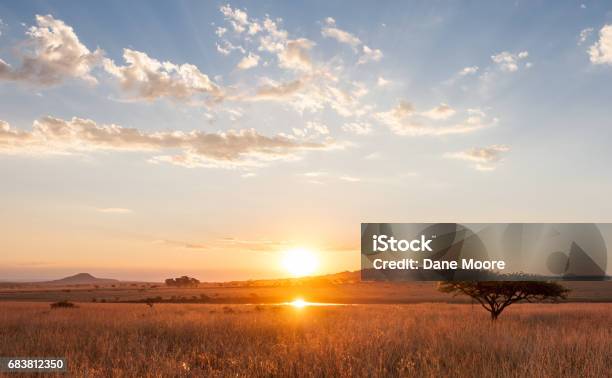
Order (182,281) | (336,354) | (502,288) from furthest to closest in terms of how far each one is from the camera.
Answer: (182,281)
(502,288)
(336,354)

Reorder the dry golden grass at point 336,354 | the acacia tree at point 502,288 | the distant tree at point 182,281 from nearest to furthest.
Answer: the dry golden grass at point 336,354 < the acacia tree at point 502,288 < the distant tree at point 182,281

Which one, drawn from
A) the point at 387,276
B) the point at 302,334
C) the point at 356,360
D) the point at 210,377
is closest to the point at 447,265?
the point at 302,334

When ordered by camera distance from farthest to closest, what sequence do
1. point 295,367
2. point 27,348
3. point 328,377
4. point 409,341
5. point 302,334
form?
point 302,334 < point 27,348 < point 409,341 < point 295,367 < point 328,377

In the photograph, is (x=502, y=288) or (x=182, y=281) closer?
(x=502, y=288)

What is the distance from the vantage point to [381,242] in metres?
24.2

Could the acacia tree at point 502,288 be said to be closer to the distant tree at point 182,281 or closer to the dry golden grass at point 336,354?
the dry golden grass at point 336,354

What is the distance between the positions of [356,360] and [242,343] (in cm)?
551

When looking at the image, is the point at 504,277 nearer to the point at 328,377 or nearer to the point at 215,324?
the point at 215,324

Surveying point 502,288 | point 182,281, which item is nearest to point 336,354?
point 502,288

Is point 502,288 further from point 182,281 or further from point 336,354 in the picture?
point 182,281

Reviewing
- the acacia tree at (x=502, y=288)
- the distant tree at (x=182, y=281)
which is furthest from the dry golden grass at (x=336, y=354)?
the distant tree at (x=182, y=281)

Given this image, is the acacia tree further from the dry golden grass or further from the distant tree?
the distant tree

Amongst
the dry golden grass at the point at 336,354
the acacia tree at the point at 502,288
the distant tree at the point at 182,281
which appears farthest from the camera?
the distant tree at the point at 182,281

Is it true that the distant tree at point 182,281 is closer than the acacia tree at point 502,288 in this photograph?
No
